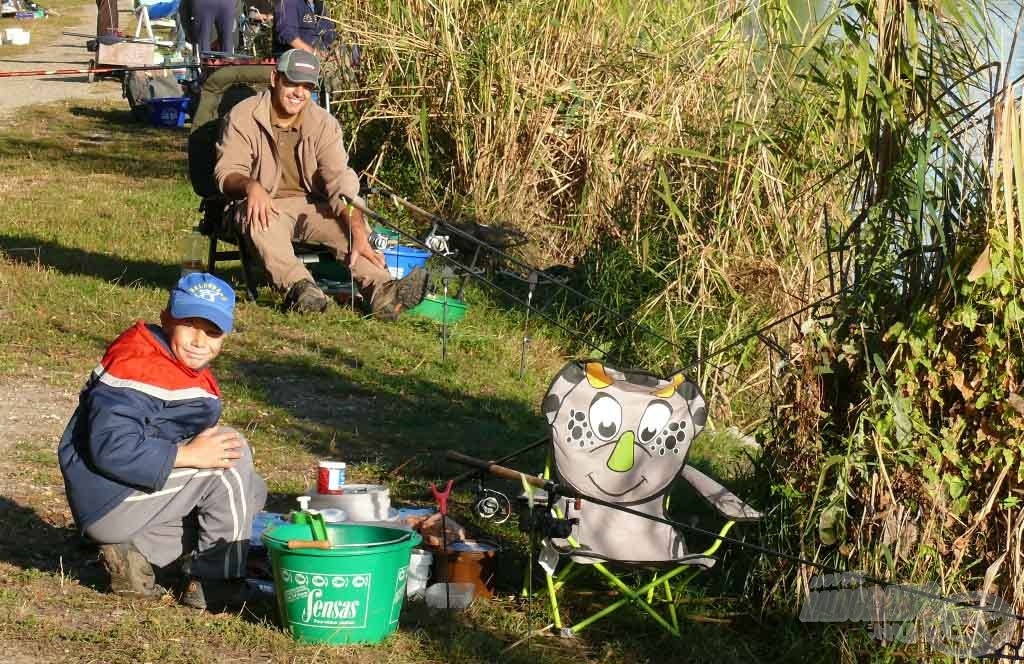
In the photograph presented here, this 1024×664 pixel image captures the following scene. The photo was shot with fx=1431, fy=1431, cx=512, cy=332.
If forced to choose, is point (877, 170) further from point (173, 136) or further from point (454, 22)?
point (173, 136)

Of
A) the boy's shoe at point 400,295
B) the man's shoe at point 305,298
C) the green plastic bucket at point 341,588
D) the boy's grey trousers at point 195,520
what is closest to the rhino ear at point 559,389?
the green plastic bucket at point 341,588

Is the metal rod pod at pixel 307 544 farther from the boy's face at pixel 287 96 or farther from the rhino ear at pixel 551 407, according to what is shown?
the boy's face at pixel 287 96

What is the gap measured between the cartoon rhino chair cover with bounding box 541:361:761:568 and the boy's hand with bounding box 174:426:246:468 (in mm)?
1000

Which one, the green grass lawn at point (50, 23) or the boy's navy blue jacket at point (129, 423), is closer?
the boy's navy blue jacket at point (129, 423)

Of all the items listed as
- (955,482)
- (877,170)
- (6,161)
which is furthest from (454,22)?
(955,482)

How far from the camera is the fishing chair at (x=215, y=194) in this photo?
7891mm

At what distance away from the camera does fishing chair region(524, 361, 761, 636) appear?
4.46 metres

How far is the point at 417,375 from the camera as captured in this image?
712 cm

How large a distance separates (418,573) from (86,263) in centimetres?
504

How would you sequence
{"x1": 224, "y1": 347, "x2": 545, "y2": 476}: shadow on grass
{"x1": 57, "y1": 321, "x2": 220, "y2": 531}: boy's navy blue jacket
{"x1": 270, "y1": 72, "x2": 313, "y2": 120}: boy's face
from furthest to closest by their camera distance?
{"x1": 270, "y1": 72, "x2": 313, "y2": 120}: boy's face → {"x1": 224, "y1": 347, "x2": 545, "y2": 476}: shadow on grass → {"x1": 57, "y1": 321, "x2": 220, "y2": 531}: boy's navy blue jacket

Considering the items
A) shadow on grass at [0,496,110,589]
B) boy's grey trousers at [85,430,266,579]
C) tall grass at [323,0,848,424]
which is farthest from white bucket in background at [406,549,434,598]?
tall grass at [323,0,848,424]

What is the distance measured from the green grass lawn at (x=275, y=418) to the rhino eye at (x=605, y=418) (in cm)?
56

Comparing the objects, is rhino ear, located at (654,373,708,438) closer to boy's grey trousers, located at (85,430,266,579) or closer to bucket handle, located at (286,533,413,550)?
bucket handle, located at (286,533,413,550)

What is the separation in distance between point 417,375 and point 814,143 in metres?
2.35
